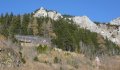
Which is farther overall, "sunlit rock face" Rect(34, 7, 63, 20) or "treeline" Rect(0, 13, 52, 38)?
"sunlit rock face" Rect(34, 7, 63, 20)

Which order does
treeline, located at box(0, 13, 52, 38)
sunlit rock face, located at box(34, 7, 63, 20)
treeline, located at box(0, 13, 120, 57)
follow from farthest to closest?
sunlit rock face, located at box(34, 7, 63, 20) → treeline, located at box(0, 13, 52, 38) → treeline, located at box(0, 13, 120, 57)

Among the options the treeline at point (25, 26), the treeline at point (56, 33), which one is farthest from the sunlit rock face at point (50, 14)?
the treeline at point (25, 26)

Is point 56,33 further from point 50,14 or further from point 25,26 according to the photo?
point 50,14

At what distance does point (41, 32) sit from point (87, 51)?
696 inches

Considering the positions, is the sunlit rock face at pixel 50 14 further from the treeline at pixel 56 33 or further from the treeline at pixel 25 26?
the treeline at pixel 25 26

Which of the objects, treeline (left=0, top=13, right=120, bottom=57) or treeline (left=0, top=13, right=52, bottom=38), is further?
treeline (left=0, top=13, right=52, bottom=38)

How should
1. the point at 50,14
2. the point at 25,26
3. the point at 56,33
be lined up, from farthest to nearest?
the point at 50,14 → the point at 25,26 → the point at 56,33

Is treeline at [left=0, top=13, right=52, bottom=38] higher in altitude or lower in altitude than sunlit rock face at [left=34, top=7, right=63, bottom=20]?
lower

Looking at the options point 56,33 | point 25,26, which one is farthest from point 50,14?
point 56,33

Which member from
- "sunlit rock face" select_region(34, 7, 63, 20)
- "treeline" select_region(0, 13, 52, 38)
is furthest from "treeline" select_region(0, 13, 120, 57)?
"sunlit rock face" select_region(34, 7, 63, 20)

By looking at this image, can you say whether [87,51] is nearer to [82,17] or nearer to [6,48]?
[6,48]

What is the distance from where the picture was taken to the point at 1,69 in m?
32.4

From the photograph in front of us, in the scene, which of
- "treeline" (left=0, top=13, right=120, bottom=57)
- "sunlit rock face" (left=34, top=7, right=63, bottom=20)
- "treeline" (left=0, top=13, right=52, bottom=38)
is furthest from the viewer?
"sunlit rock face" (left=34, top=7, right=63, bottom=20)

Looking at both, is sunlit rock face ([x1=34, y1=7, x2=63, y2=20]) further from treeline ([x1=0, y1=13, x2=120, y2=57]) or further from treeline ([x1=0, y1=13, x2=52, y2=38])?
treeline ([x1=0, y1=13, x2=52, y2=38])
